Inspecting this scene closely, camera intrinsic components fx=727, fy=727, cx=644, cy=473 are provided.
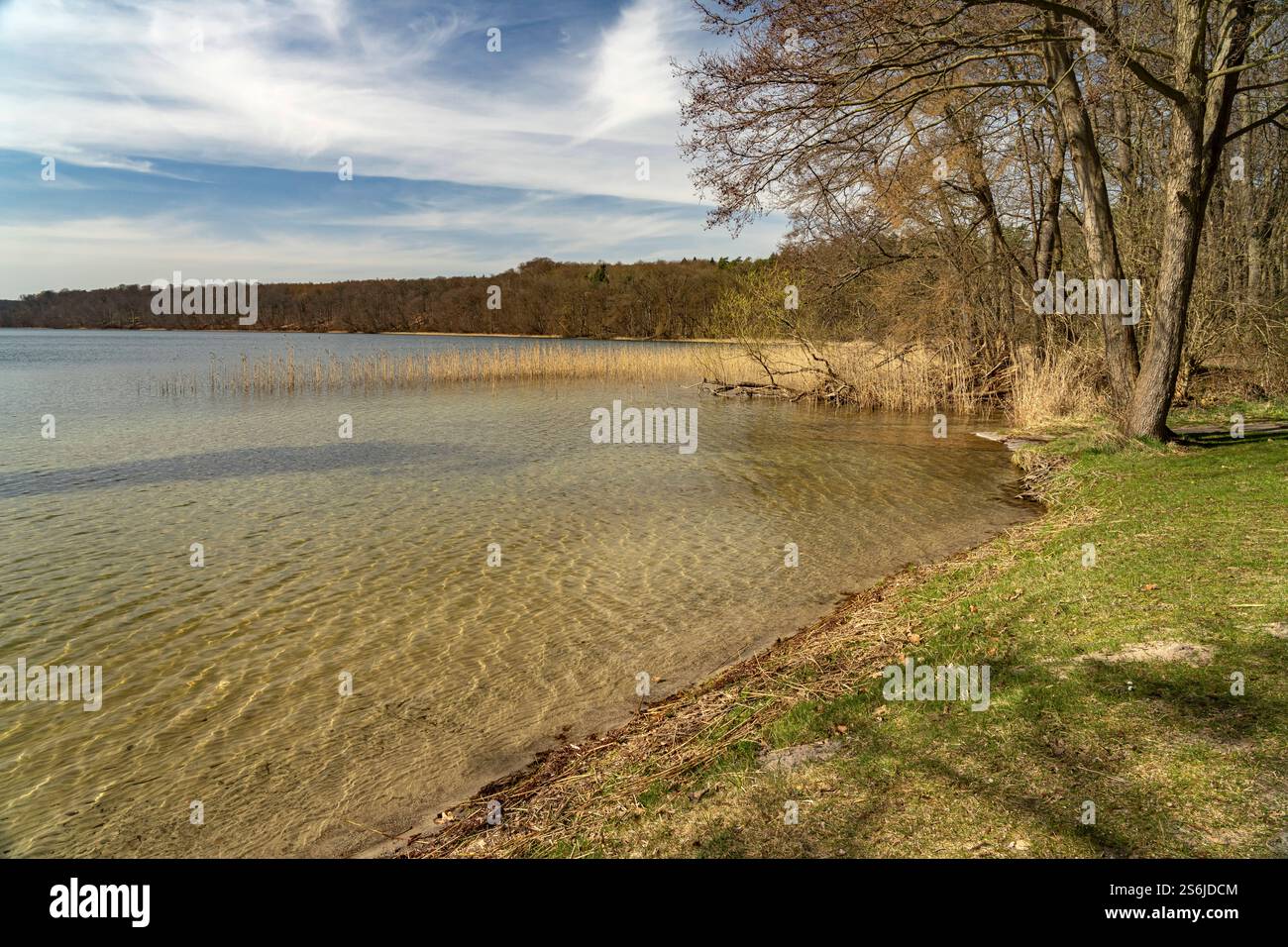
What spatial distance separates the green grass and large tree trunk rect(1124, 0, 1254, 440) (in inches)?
203

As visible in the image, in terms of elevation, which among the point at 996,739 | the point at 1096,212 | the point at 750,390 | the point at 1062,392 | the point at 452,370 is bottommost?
the point at 996,739

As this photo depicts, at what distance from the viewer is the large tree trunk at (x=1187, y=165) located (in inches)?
355

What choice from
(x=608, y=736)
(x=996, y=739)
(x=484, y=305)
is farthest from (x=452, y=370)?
(x=484, y=305)

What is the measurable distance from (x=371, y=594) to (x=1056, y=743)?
5.99m

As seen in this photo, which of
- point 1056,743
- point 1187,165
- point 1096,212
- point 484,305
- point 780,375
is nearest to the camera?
point 1056,743

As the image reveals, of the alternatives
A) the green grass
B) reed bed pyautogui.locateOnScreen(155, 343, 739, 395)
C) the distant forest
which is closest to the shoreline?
the green grass

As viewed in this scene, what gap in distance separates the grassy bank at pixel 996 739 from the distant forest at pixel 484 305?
190 feet

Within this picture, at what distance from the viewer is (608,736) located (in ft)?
15.1

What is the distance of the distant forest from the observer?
2859 inches

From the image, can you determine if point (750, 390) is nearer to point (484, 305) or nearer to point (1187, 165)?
point (1187, 165)

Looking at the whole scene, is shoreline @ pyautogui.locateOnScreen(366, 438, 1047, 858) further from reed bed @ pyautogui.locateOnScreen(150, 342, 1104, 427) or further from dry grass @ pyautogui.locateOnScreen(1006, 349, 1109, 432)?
reed bed @ pyautogui.locateOnScreen(150, 342, 1104, 427)
